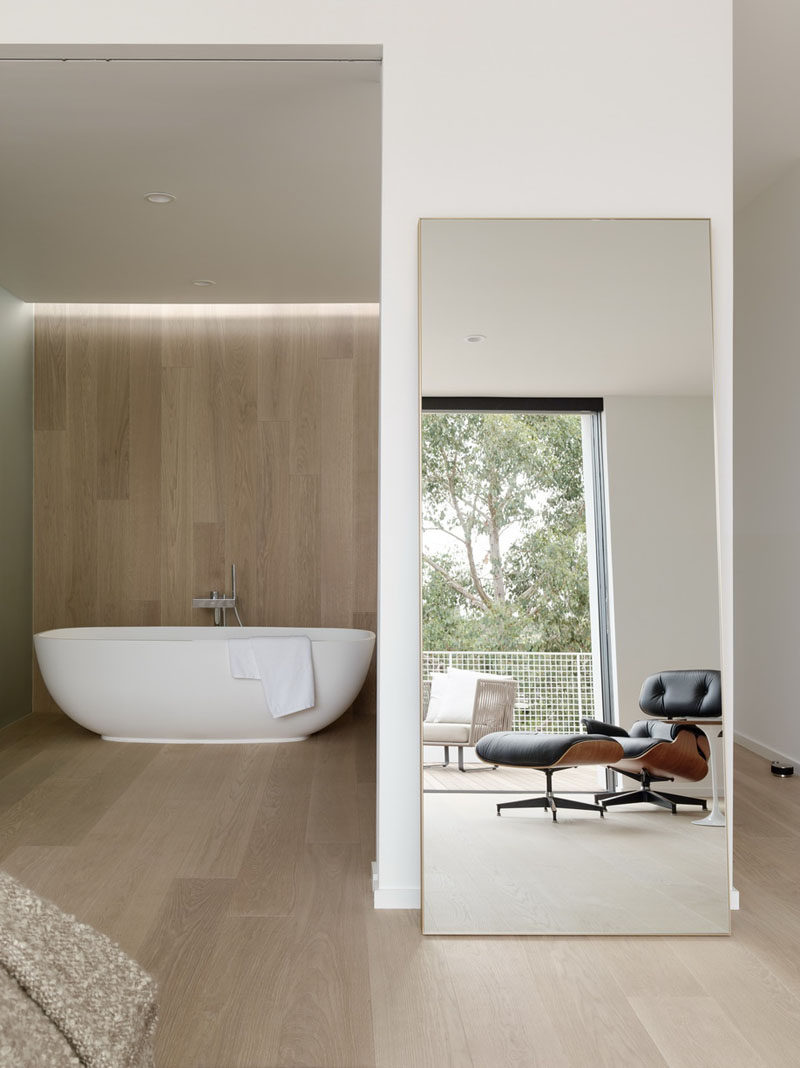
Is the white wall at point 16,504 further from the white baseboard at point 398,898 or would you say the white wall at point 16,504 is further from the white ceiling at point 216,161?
the white baseboard at point 398,898

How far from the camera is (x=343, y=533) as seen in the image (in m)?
6.13

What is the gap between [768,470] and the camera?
4.95 m

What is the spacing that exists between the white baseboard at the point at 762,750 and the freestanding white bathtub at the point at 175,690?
82.5 inches

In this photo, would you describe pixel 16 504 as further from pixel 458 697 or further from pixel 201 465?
pixel 458 697

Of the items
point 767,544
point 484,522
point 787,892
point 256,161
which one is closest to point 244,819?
point 484,522

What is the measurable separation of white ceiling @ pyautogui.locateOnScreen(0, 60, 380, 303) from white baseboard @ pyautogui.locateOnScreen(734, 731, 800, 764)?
10.5ft

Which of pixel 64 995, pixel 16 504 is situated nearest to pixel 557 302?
pixel 64 995

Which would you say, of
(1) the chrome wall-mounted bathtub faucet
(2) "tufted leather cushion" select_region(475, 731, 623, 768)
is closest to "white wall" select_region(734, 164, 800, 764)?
(2) "tufted leather cushion" select_region(475, 731, 623, 768)

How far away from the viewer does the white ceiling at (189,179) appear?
318 centimetres

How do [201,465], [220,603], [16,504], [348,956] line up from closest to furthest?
[348,956] < [16,504] < [220,603] < [201,465]

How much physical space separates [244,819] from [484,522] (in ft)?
5.54

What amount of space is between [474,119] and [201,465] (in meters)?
3.67

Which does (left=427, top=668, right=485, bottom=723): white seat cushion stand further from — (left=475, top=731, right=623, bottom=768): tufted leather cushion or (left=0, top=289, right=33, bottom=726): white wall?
(left=0, top=289, right=33, bottom=726): white wall

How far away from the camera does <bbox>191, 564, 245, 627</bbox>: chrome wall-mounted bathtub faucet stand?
5984 millimetres
